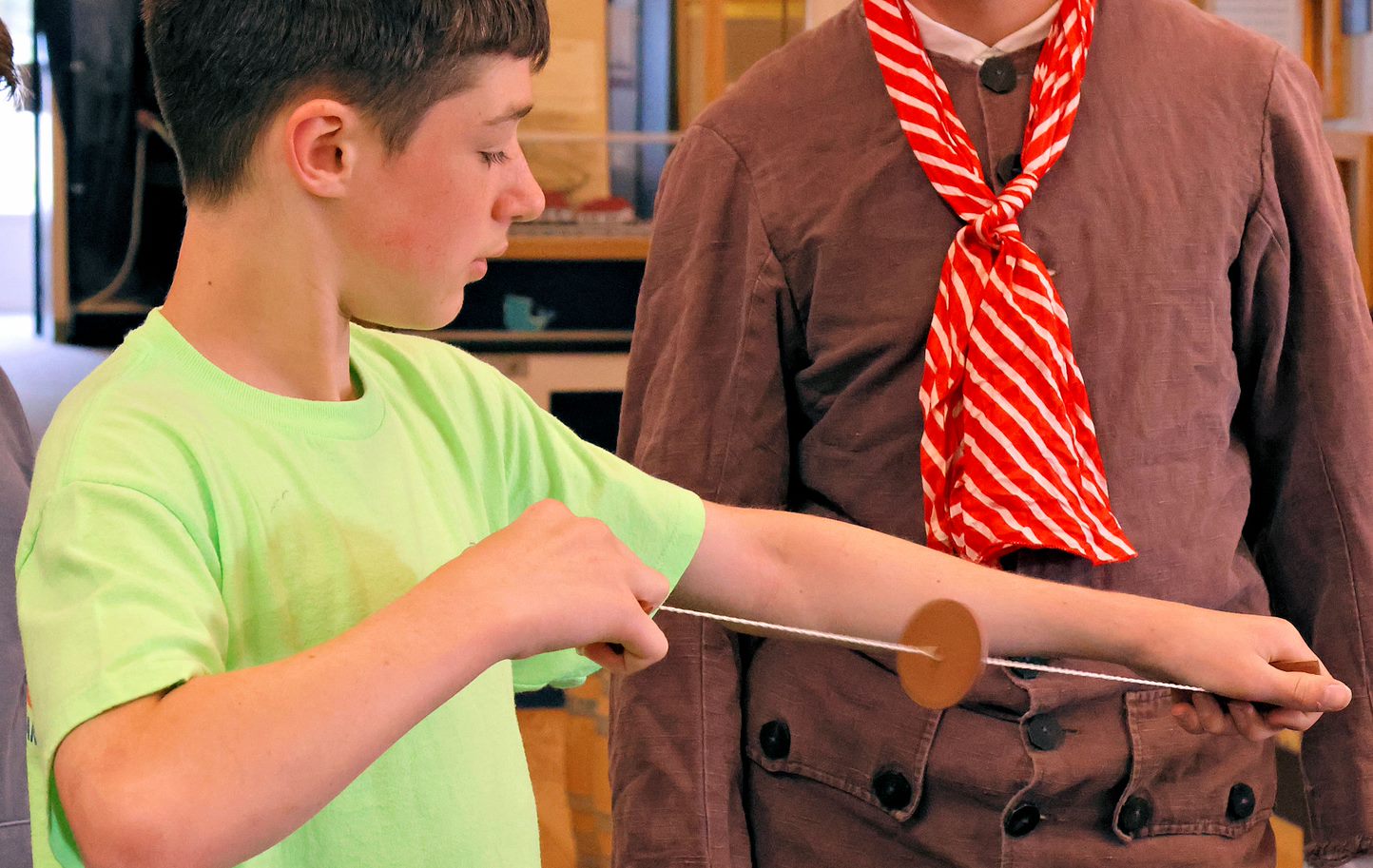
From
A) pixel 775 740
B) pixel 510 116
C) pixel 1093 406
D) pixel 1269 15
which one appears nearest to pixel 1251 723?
pixel 1093 406

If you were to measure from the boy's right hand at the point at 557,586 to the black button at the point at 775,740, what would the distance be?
400 millimetres

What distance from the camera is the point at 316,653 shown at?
694 millimetres

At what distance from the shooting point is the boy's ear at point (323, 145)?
83 cm

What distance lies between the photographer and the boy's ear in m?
0.83

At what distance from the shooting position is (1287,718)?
1.00 meters

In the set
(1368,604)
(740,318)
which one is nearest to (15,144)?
(740,318)

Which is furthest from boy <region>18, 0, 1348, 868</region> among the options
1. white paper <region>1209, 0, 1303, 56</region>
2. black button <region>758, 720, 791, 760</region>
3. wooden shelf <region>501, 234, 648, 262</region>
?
white paper <region>1209, 0, 1303, 56</region>

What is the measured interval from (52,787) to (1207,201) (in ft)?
2.94

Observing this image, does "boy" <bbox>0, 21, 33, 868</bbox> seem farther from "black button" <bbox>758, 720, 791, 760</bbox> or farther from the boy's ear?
"black button" <bbox>758, 720, 791, 760</bbox>

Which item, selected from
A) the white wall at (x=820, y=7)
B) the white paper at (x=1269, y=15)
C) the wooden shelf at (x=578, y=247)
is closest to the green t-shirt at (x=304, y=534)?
the wooden shelf at (x=578, y=247)

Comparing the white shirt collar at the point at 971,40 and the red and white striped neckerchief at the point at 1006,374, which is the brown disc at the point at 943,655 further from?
the white shirt collar at the point at 971,40

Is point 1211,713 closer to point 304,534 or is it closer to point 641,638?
point 641,638

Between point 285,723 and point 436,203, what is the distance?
315 millimetres

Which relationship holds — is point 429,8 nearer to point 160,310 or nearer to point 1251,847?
point 160,310
